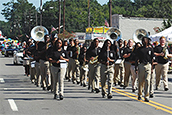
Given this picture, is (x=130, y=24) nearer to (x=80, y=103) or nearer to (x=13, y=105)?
(x=80, y=103)

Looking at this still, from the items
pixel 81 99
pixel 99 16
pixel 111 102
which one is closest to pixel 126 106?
pixel 111 102

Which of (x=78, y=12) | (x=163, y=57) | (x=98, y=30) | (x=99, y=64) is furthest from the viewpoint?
(x=78, y=12)

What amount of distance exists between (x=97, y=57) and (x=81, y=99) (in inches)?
88.3

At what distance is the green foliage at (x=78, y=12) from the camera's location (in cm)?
10804

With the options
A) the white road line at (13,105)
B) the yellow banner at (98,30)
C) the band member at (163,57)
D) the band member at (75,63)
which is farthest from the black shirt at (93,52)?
the yellow banner at (98,30)

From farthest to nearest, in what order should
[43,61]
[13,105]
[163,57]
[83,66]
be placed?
[83,66] < [163,57] < [43,61] < [13,105]

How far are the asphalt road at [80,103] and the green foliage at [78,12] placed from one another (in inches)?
2571

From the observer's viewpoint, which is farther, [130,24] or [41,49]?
[130,24]

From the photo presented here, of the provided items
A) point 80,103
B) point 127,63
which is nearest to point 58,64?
point 80,103

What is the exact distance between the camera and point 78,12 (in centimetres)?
13200

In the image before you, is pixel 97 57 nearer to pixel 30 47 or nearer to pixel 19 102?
pixel 19 102

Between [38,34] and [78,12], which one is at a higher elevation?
[78,12]

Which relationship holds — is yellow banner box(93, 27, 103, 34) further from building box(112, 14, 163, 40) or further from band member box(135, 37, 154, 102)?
band member box(135, 37, 154, 102)

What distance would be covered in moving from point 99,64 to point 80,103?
296cm
